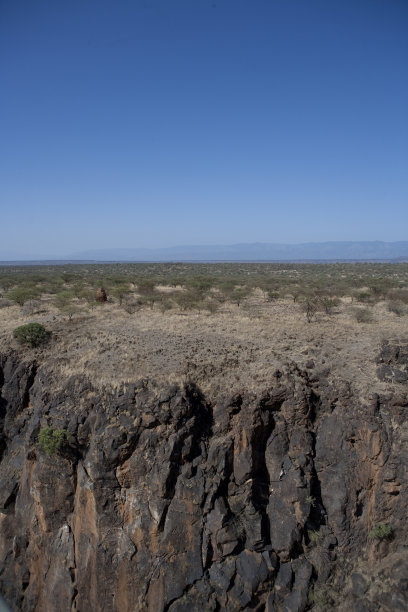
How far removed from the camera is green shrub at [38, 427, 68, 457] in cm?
1357

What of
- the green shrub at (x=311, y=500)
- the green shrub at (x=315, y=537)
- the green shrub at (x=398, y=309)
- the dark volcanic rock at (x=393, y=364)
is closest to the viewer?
the green shrub at (x=315, y=537)

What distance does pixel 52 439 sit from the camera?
13.7 m

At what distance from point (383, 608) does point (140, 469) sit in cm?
826

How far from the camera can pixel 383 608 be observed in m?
11.1

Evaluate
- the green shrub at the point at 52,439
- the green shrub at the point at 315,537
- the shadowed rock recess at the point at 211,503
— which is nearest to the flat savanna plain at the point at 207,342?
the shadowed rock recess at the point at 211,503

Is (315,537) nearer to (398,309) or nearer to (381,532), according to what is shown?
(381,532)

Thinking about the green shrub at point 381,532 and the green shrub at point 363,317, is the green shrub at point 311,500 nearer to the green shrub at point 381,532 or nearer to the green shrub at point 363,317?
the green shrub at point 381,532

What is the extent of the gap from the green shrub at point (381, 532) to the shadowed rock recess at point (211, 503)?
14cm

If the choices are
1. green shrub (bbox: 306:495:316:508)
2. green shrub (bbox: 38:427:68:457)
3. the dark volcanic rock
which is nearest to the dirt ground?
the dark volcanic rock

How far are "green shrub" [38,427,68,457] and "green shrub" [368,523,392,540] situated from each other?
1080 centimetres

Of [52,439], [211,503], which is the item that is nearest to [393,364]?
[211,503]

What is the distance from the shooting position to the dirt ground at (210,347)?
15.1 metres

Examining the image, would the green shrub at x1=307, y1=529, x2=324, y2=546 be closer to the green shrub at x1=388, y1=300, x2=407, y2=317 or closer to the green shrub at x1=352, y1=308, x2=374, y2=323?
the green shrub at x1=352, y1=308, x2=374, y2=323

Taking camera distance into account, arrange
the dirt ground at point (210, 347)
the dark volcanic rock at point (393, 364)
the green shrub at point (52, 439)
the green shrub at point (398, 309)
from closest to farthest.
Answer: the green shrub at point (52, 439)
the dark volcanic rock at point (393, 364)
the dirt ground at point (210, 347)
the green shrub at point (398, 309)
